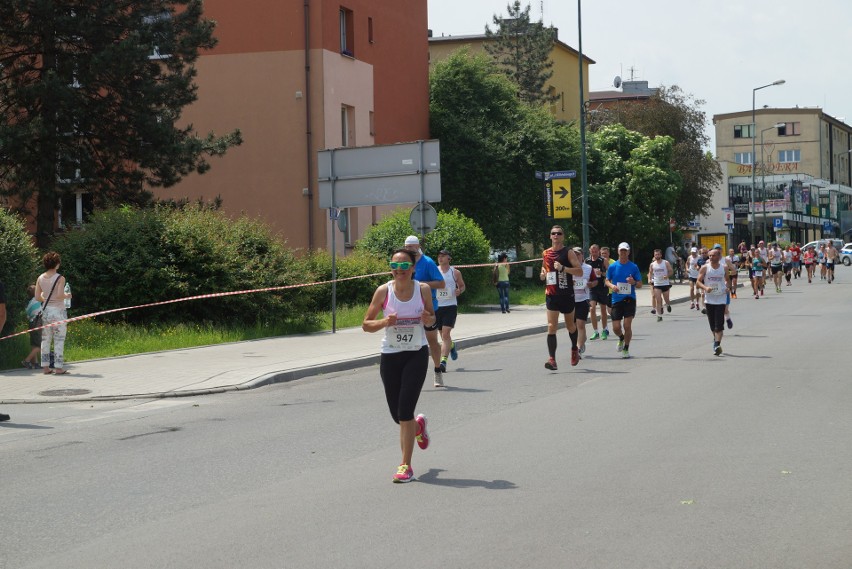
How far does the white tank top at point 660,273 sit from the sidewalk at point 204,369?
5377 mm

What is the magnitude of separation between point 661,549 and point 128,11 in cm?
2532

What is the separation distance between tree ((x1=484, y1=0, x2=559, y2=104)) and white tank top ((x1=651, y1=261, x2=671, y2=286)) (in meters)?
39.7

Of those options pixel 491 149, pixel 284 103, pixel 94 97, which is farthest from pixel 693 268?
pixel 94 97

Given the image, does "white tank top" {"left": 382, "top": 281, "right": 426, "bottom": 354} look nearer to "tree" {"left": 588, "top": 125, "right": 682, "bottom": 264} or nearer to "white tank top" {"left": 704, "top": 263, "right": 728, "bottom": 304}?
"white tank top" {"left": 704, "top": 263, "right": 728, "bottom": 304}

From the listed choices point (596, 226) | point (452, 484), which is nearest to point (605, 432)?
point (452, 484)

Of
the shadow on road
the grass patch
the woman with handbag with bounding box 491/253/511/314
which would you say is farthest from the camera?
the woman with handbag with bounding box 491/253/511/314

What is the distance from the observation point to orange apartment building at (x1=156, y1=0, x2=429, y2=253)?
35.6 meters

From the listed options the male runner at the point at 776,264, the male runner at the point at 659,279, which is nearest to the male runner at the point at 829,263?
the male runner at the point at 776,264

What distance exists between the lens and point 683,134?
206 feet

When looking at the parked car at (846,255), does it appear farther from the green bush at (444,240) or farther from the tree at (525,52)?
the green bush at (444,240)

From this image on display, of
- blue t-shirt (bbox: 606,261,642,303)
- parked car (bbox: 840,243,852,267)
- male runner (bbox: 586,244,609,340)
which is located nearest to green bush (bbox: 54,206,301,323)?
male runner (bbox: 586,244,609,340)

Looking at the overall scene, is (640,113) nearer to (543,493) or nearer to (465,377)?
(465,377)

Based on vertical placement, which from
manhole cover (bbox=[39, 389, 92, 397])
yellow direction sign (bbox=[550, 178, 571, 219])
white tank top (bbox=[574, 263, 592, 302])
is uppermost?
yellow direction sign (bbox=[550, 178, 571, 219])

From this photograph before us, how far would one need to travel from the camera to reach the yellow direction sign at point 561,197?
3628 centimetres
